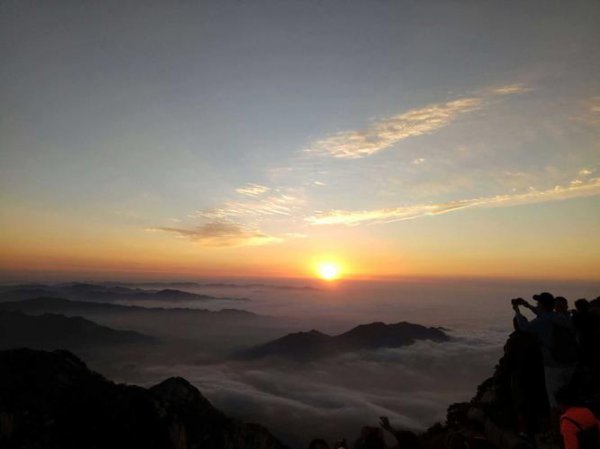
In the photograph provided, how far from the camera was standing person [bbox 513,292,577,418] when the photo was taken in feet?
28.2

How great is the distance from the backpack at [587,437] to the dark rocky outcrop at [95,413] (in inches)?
2595

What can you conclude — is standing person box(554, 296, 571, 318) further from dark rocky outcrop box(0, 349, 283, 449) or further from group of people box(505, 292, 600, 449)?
dark rocky outcrop box(0, 349, 283, 449)

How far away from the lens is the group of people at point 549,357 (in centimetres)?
862

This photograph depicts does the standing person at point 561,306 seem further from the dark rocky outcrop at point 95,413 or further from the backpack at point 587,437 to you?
the dark rocky outcrop at point 95,413

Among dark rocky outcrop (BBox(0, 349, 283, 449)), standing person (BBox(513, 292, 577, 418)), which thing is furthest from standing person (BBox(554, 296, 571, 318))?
dark rocky outcrop (BBox(0, 349, 283, 449))

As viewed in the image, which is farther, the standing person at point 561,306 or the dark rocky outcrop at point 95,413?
the dark rocky outcrop at point 95,413

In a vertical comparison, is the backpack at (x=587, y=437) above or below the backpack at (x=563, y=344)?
below

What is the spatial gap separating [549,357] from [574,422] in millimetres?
3983

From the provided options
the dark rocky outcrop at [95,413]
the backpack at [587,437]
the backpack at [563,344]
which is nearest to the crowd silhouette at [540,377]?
the backpack at [563,344]

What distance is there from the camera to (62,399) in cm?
6638

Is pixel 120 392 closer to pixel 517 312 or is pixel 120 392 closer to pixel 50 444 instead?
pixel 50 444

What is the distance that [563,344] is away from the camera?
28.3 feet

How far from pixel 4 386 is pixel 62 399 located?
10.3 meters

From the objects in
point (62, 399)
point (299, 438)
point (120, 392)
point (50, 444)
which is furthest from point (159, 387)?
point (299, 438)
